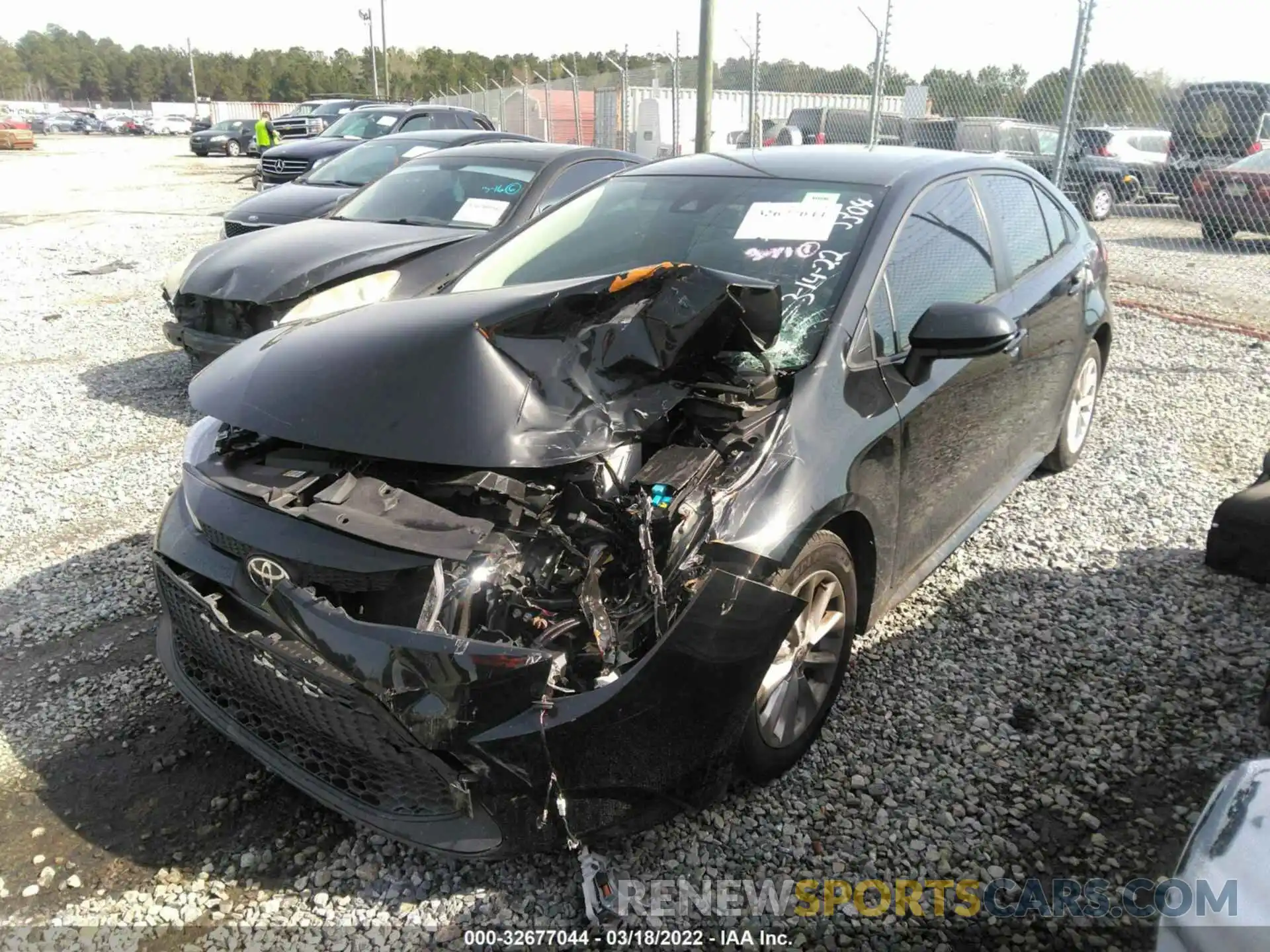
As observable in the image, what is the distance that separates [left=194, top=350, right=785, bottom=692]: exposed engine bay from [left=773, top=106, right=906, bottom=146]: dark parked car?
11174 millimetres

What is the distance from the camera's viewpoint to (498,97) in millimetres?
25016

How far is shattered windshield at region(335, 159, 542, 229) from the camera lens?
6.62 meters

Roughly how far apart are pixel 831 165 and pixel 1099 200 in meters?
12.5

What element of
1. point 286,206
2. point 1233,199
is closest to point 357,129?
point 286,206

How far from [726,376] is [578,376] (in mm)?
463

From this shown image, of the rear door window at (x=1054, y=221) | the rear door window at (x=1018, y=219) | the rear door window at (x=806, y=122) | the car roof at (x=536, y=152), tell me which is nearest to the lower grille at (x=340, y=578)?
the rear door window at (x=1018, y=219)

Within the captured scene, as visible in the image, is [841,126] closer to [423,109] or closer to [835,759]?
[423,109]

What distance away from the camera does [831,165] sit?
3502mm

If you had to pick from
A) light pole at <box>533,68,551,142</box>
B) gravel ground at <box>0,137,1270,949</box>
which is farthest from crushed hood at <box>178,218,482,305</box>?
light pole at <box>533,68,551,142</box>

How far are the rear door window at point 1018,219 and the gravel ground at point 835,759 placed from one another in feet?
4.09

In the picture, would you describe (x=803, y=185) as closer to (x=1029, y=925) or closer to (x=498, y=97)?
(x=1029, y=925)

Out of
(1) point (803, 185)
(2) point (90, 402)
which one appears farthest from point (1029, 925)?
(2) point (90, 402)

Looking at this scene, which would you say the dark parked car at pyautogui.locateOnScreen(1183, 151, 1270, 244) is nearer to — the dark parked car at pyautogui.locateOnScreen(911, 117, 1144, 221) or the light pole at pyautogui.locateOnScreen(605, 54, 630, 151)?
the dark parked car at pyautogui.locateOnScreen(911, 117, 1144, 221)

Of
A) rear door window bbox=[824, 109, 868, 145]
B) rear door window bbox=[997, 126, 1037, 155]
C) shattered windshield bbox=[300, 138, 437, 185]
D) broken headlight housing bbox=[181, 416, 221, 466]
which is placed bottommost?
broken headlight housing bbox=[181, 416, 221, 466]
